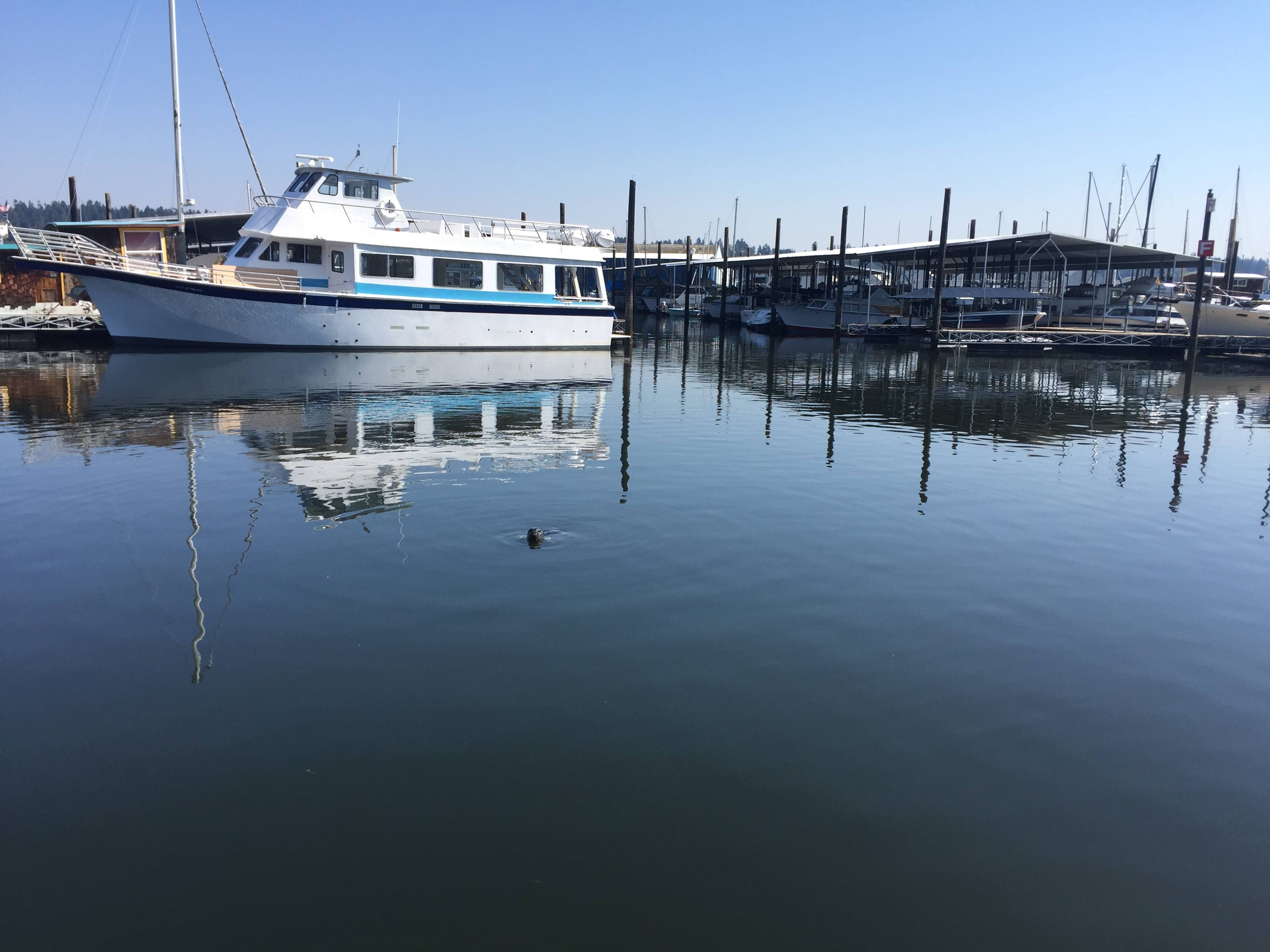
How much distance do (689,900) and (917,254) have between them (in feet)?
176

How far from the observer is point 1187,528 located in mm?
10281

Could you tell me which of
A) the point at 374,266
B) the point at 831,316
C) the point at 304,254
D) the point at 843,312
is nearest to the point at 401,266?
the point at 374,266

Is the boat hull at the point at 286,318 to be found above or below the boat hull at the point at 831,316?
below

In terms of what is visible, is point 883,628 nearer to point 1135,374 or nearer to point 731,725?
point 731,725

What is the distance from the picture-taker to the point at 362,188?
94.7 feet

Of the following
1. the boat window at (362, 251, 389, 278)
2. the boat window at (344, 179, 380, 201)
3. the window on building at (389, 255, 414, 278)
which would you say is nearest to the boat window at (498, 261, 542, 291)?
the window on building at (389, 255, 414, 278)

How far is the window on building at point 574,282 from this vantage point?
32.8 metres

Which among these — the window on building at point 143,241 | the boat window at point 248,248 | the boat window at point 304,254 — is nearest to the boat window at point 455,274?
the boat window at point 304,254

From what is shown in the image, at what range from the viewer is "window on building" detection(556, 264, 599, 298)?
32750mm

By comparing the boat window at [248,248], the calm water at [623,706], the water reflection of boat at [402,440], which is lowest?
the calm water at [623,706]

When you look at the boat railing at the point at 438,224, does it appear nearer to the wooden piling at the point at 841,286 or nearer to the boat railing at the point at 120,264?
the boat railing at the point at 120,264

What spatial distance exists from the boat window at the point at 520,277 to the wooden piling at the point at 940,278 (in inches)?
634

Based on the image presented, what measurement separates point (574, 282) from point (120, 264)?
15.1m

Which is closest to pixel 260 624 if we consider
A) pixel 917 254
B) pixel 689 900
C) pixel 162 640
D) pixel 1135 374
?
pixel 162 640
